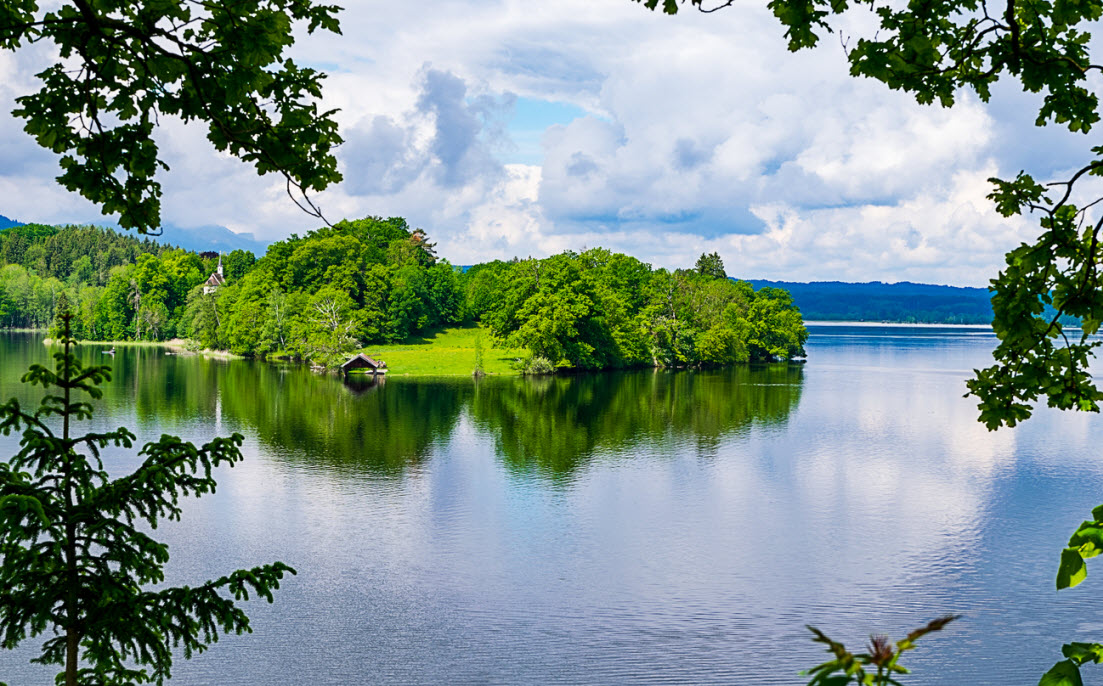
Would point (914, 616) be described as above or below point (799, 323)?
below

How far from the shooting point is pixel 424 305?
79250 mm

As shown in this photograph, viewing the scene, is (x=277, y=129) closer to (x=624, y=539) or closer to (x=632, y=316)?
(x=624, y=539)

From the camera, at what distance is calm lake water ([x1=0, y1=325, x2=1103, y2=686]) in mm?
14750

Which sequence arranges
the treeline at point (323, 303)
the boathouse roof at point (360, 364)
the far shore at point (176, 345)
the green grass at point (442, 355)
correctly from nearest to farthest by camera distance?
the green grass at point (442, 355)
the boathouse roof at point (360, 364)
the treeline at point (323, 303)
the far shore at point (176, 345)

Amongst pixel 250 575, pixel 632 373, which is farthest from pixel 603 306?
pixel 250 575

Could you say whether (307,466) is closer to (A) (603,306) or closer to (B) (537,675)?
(B) (537,675)

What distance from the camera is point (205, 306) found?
80.5m

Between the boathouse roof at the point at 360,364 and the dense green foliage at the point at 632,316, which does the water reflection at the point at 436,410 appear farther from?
the dense green foliage at the point at 632,316

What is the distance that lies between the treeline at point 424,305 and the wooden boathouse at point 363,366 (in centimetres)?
168

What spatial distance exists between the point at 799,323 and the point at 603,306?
23141 millimetres

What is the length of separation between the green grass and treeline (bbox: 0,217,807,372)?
1560 mm

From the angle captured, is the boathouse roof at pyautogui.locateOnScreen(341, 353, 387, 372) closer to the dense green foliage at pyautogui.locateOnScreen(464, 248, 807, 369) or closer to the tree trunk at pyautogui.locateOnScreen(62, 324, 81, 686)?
the dense green foliage at pyautogui.locateOnScreen(464, 248, 807, 369)

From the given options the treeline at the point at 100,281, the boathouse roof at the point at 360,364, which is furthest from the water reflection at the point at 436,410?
the treeline at the point at 100,281

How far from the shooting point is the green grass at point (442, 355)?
5956 centimetres
